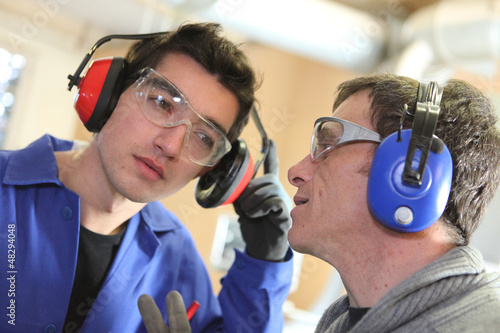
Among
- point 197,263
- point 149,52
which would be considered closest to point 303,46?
point 149,52

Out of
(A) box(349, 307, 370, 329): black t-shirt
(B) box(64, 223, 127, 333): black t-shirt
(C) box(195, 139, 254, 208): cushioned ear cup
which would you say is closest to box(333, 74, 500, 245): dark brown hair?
(A) box(349, 307, 370, 329): black t-shirt

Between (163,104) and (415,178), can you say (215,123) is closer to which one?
(163,104)

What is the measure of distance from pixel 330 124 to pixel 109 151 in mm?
781

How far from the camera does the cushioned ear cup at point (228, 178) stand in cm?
173

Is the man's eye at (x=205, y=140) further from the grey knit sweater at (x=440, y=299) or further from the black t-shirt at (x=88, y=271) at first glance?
the grey knit sweater at (x=440, y=299)

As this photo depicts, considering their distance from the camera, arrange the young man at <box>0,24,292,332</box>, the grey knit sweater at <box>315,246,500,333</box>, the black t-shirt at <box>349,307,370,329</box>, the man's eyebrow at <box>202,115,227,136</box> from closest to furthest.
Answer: the grey knit sweater at <box>315,246,500,333</box>, the black t-shirt at <box>349,307,370,329</box>, the young man at <box>0,24,292,332</box>, the man's eyebrow at <box>202,115,227,136</box>

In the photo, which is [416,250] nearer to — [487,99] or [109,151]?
[487,99]

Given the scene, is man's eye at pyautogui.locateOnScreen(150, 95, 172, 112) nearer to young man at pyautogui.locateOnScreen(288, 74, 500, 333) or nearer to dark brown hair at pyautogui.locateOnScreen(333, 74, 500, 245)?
young man at pyautogui.locateOnScreen(288, 74, 500, 333)

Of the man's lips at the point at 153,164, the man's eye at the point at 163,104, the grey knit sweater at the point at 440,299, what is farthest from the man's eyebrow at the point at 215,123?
the grey knit sweater at the point at 440,299

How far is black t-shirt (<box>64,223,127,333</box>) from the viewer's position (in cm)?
160

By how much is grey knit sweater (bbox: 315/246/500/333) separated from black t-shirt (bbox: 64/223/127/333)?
95 centimetres

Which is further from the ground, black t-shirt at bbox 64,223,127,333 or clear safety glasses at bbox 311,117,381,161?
clear safety glasses at bbox 311,117,381,161

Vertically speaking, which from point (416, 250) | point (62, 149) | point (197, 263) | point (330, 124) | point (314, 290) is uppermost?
point (330, 124)

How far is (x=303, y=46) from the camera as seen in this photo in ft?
9.69
